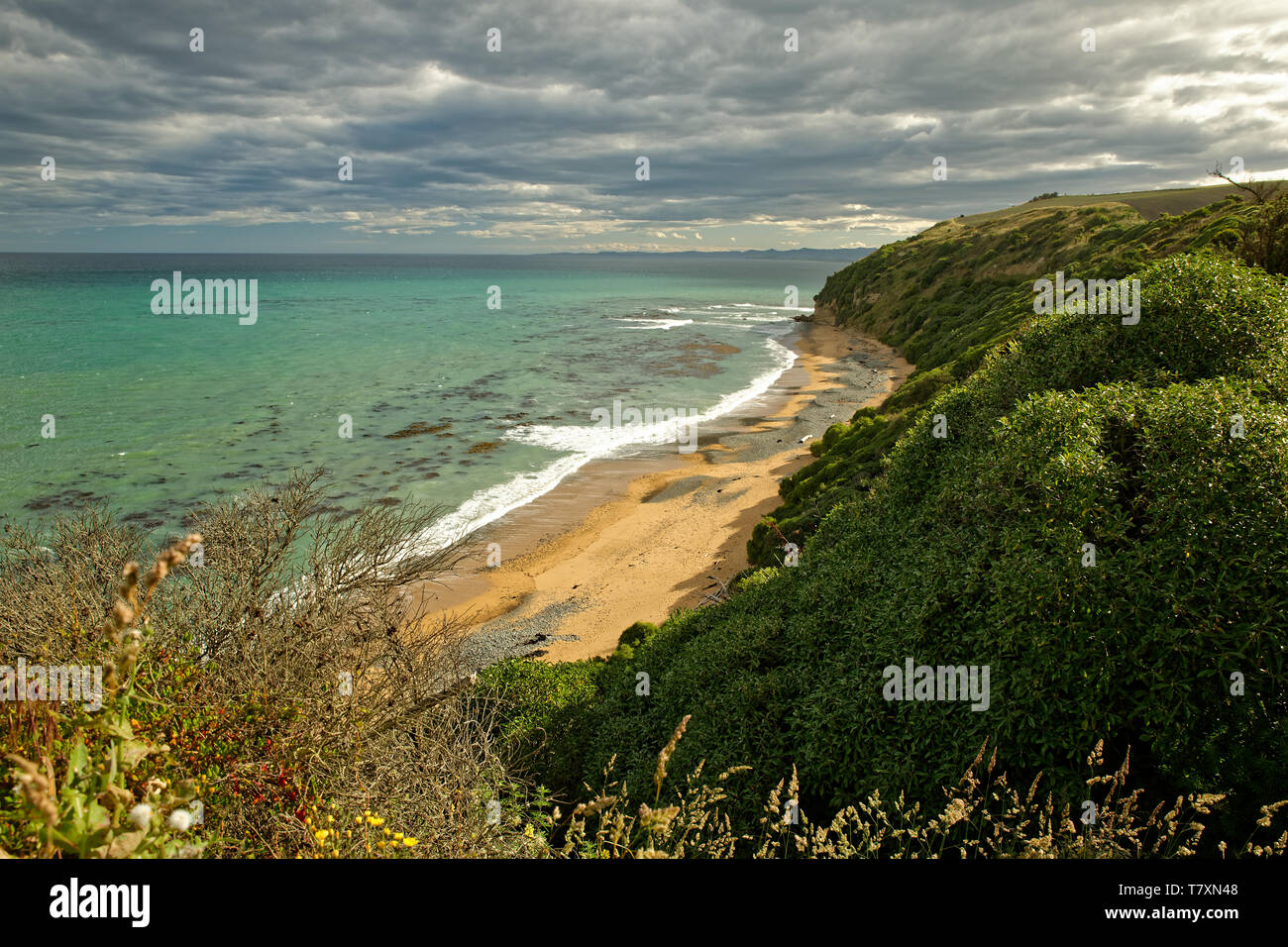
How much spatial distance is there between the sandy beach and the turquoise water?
205 centimetres

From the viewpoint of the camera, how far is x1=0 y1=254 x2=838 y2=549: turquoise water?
25.4 metres

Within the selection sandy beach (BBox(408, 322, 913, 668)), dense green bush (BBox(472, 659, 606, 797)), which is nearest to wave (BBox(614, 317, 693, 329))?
sandy beach (BBox(408, 322, 913, 668))

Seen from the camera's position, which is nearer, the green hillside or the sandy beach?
the green hillside

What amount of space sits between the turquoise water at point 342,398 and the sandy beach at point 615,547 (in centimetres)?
205

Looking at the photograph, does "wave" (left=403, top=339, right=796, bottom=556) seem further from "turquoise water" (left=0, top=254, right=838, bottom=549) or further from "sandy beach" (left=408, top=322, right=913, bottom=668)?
"sandy beach" (left=408, top=322, right=913, bottom=668)

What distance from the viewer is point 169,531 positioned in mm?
20047

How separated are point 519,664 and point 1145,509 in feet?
32.7

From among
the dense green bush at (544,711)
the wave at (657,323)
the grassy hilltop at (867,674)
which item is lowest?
the dense green bush at (544,711)

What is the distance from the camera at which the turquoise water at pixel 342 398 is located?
2536 cm

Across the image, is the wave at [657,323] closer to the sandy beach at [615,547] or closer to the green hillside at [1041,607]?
the sandy beach at [615,547]

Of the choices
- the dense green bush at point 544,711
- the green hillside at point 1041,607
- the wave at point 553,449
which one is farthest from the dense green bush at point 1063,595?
the wave at point 553,449

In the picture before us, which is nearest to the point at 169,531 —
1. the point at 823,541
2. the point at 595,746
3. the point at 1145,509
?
the point at 595,746
